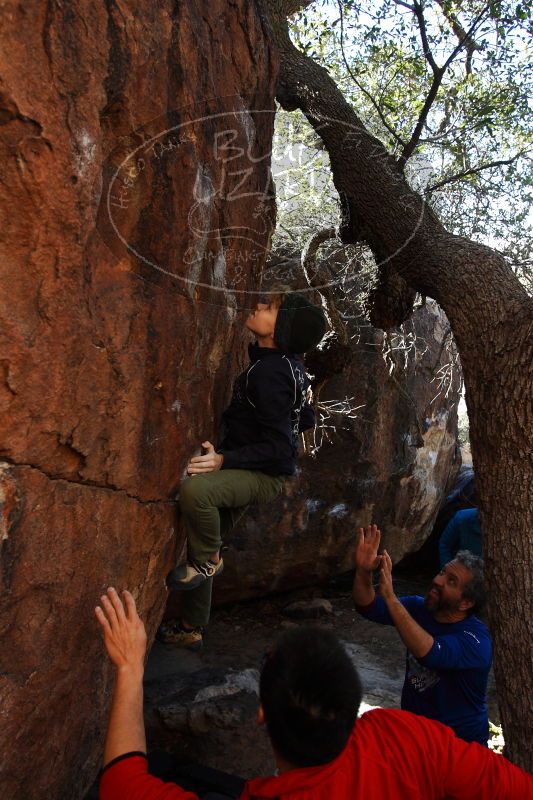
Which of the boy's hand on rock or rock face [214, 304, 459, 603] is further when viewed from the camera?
rock face [214, 304, 459, 603]

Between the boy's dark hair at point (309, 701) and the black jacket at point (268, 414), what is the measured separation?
1.65 m

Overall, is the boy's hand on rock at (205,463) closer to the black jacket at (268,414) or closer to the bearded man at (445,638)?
the black jacket at (268,414)

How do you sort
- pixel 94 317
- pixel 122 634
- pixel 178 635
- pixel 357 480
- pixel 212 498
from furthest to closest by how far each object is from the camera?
pixel 357 480, pixel 178 635, pixel 212 498, pixel 94 317, pixel 122 634

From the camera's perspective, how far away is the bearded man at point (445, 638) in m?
3.54

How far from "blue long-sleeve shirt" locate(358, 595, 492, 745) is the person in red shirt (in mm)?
1354

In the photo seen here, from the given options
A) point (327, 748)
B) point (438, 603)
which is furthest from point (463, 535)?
point (327, 748)

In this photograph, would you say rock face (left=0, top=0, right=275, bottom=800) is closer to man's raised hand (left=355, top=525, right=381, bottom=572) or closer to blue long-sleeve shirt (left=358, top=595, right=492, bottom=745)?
man's raised hand (left=355, top=525, right=381, bottom=572)

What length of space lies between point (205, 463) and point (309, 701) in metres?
1.83

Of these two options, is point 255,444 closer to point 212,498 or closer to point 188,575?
point 212,498

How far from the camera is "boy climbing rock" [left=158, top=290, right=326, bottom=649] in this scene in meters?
3.54

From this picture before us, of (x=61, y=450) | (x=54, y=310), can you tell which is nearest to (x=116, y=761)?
(x=61, y=450)

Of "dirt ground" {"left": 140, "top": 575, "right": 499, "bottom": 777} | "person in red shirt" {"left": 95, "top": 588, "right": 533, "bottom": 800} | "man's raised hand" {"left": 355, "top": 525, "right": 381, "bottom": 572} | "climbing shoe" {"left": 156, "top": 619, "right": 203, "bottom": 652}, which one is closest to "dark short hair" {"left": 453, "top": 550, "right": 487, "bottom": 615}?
"man's raised hand" {"left": 355, "top": 525, "right": 381, "bottom": 572}

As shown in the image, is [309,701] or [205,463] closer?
[309,701]

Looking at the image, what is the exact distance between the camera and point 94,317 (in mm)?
2939
